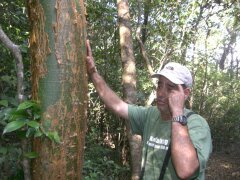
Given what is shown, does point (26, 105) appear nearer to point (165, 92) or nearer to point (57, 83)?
point (57, 83)

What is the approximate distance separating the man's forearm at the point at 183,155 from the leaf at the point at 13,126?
102cm

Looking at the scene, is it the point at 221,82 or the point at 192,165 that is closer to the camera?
the point at 192,165

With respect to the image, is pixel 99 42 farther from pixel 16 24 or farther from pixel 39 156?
pixel 39 156

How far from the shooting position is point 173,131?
2564 millimetres

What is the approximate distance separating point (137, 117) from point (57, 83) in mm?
1310

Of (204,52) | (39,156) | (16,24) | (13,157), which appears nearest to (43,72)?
(39,156)

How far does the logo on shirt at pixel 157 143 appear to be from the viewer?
2808mm

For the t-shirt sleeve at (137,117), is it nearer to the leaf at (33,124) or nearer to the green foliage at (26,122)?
the green foliage at (26,122)

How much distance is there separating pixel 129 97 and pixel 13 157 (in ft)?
13.0

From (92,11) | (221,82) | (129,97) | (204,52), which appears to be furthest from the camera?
(221,82)

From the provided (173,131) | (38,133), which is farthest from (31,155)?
(173,131)

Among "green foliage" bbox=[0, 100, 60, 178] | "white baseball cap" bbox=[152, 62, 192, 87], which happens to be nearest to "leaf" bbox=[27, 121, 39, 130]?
"green foliage" bbox=[0, 100, 60, 178]

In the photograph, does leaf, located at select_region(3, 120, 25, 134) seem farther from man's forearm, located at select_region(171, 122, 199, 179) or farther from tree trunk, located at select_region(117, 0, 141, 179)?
tree trunk, located at select_region(117, 0, 141, 179)

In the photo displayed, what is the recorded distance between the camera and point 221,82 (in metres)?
17.5
